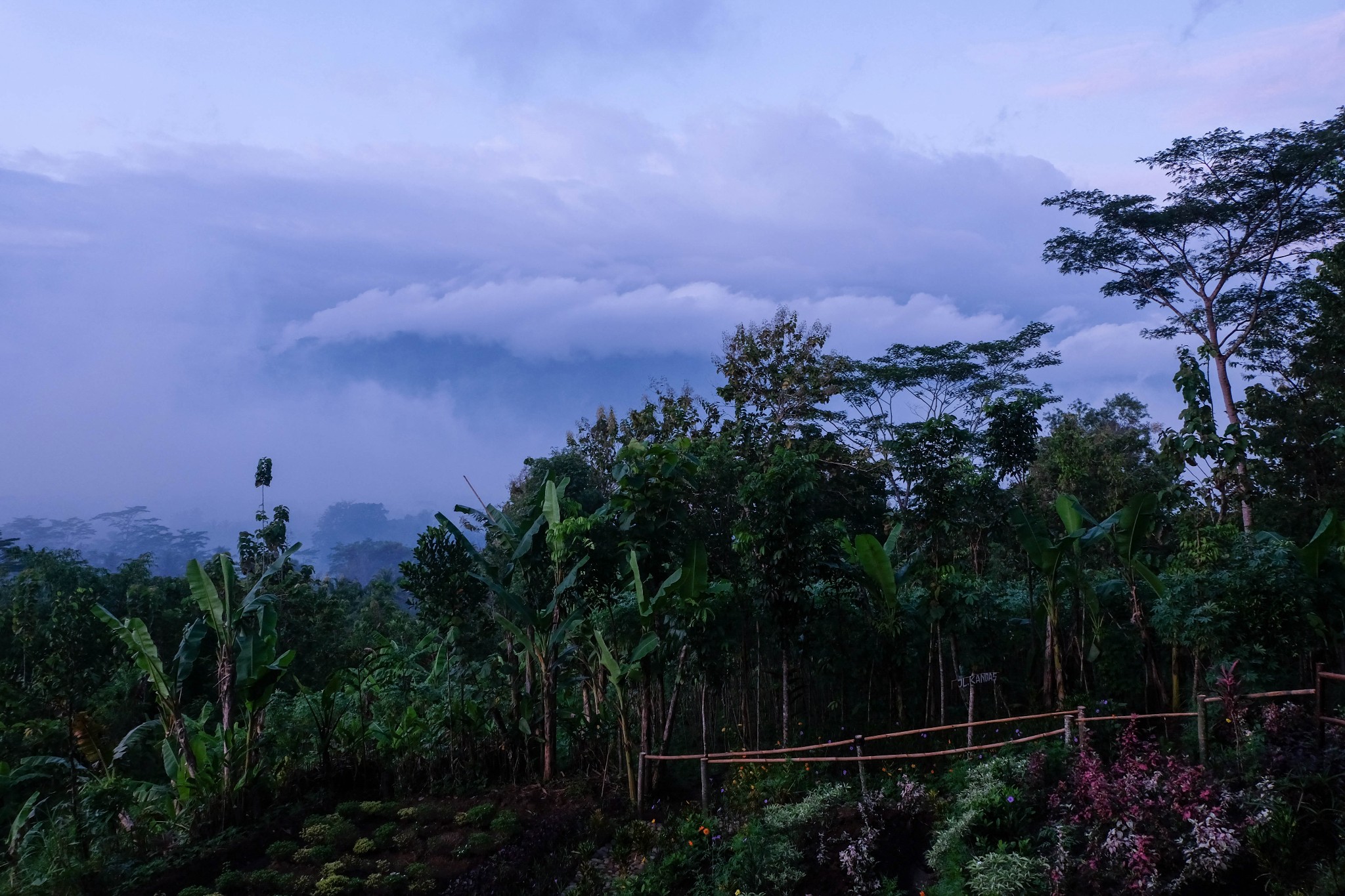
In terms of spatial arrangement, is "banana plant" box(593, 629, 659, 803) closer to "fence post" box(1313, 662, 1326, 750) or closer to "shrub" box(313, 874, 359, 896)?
"shrub" box(313, 874, 359, 896)

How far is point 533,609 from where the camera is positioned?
29.9 ft

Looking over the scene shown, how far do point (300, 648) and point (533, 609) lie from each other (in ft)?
27.0

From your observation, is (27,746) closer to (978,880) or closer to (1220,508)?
(978,880)

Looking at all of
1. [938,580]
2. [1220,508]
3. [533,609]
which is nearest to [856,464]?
[1220,508]

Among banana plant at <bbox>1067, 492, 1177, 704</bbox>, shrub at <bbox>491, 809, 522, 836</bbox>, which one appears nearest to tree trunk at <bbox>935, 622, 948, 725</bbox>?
banana plant at <bbox>1067, 492, 1177, 704</bbox>

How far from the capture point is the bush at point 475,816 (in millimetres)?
8125

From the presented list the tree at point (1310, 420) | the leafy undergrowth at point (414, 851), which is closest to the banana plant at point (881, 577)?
the leafy undergrowth at point (414, 851)

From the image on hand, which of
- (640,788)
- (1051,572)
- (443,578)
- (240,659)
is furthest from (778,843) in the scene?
(240,659)

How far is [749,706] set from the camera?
9797 millimetres

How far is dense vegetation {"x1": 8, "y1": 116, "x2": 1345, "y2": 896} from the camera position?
568 centimetres

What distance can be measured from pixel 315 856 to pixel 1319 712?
802cm

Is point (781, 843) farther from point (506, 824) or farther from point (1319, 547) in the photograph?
point (1319, 547)

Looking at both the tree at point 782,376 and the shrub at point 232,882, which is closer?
the shrub at point 232,882

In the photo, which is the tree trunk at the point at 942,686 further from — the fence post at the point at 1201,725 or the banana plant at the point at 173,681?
the banana plant at the point at 173,681
